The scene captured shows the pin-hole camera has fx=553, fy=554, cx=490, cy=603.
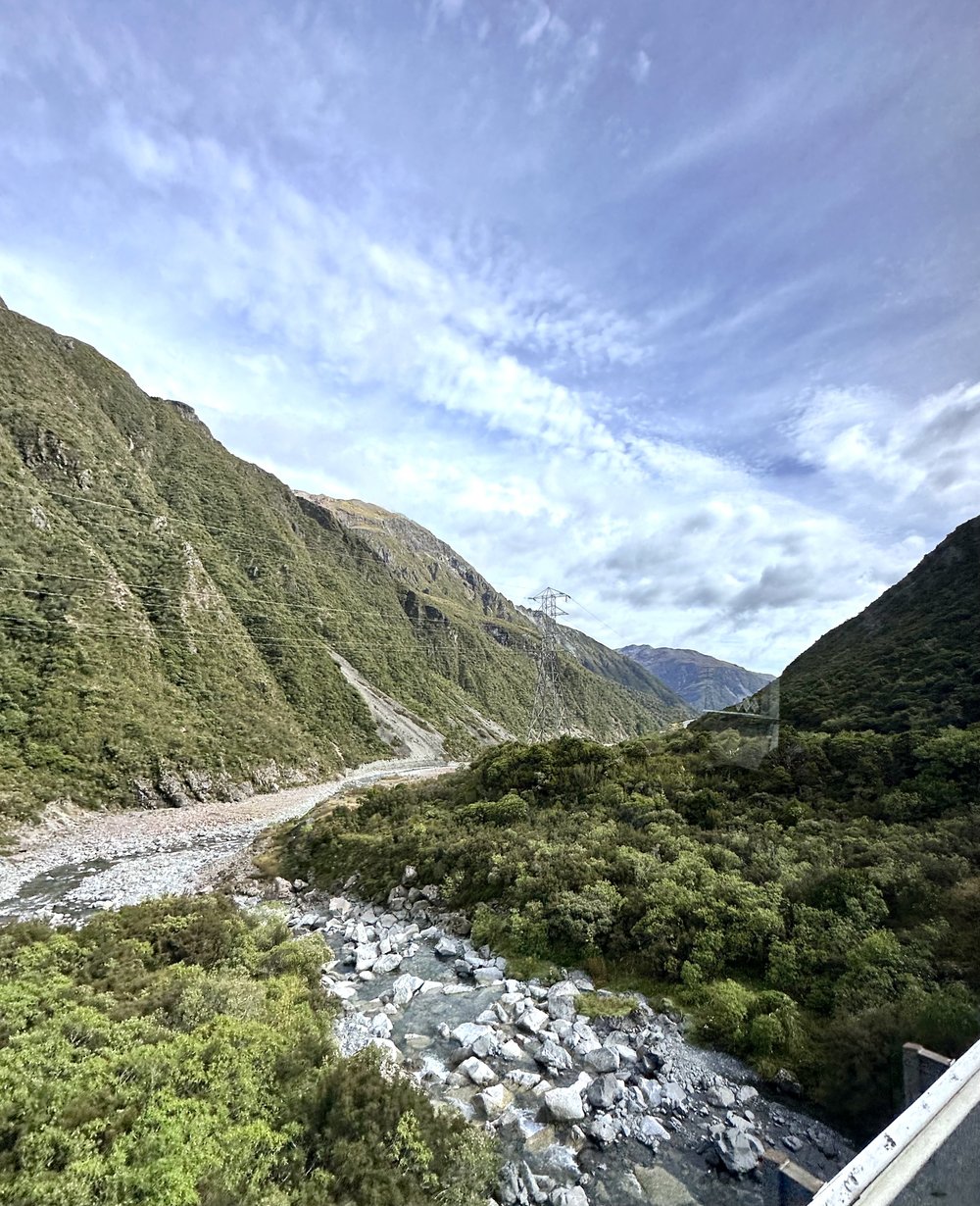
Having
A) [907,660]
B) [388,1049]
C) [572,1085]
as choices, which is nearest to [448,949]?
[388,1049]

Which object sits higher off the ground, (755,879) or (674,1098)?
(755,879)

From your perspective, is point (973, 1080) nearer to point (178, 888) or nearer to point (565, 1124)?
point (565, 1124)

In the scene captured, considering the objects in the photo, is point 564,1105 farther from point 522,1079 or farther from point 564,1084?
point 522,1079

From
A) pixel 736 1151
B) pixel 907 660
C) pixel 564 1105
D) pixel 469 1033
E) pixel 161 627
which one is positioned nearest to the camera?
pixel 736 1151

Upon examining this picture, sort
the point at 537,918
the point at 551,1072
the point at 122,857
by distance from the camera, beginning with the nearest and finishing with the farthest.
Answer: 1. the point at 551,1072
2. the point at 537,918
3. the point at 122,857

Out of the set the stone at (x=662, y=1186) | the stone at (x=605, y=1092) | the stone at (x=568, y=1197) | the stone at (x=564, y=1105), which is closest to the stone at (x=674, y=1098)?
the stone at (x=605, y=1092)

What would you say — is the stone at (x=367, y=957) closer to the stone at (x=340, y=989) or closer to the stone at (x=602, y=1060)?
the stone at (x=340, y=989)

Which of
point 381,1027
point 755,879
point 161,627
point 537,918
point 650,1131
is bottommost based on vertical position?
point 381,1027

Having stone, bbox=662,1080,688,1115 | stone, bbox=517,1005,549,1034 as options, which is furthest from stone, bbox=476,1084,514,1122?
stone, bbox=662,1080,688,1115
